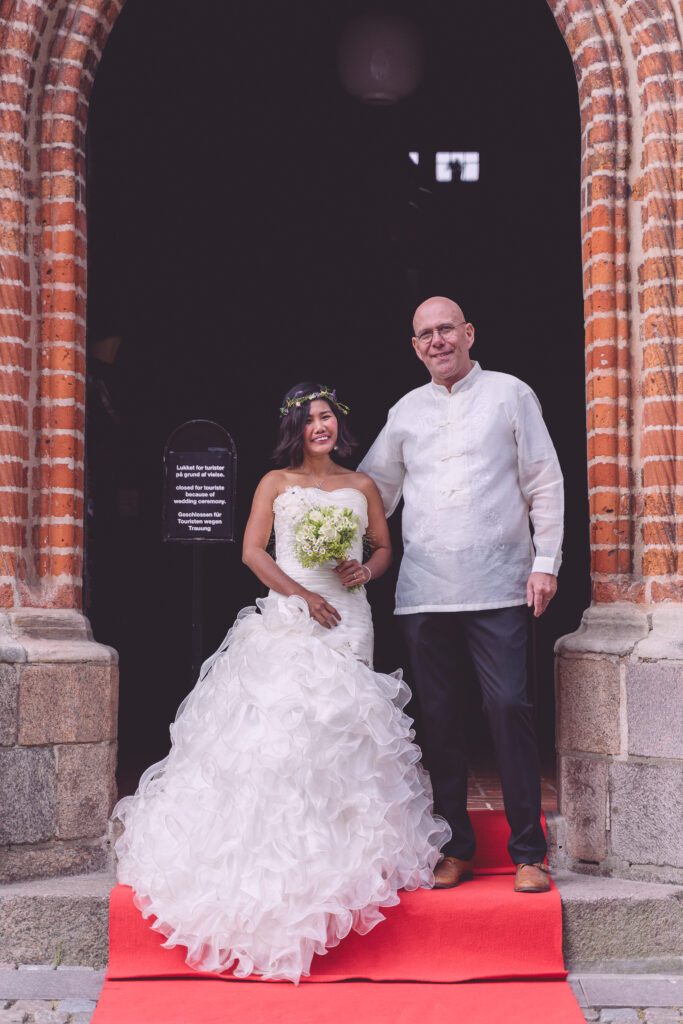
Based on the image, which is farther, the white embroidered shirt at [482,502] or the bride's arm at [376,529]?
the bride's arm at [376,529]

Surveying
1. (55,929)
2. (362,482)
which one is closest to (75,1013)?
(55,929)

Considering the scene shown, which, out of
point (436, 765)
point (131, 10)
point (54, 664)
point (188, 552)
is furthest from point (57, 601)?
point (188, 552)

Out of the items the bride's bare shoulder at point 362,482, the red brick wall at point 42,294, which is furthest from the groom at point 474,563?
the red brick wall at point 42,294

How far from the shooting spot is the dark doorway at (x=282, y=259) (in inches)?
322

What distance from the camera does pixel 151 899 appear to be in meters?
3.91

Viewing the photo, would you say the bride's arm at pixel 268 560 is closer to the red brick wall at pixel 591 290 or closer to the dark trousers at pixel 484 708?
the dark trousers at pixel 484 708

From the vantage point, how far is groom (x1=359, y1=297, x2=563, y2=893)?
4.16 metres

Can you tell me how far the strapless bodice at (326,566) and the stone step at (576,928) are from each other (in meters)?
1.28

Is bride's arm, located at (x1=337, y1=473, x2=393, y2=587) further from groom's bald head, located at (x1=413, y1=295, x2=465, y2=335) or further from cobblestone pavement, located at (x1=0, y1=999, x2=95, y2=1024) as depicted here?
cobblestone pavement, located at (x1=0, y1=999, x2=95, y2=1024)

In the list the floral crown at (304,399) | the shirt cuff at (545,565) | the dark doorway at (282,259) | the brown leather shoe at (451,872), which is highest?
the dark doorway at (282,259)

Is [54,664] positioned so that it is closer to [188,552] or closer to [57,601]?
[57,601]

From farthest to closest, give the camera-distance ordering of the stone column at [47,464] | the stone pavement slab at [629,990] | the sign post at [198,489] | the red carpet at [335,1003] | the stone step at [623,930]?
the sign post at [198,489] → the stone column at [47,464] → the stone step at [623,930] → the stone pavement slab at [629,990] → the red carpet at [335,1003]

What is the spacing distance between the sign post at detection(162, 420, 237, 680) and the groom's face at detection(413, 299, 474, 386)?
1.11m

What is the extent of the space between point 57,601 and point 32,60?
2.32 meters
